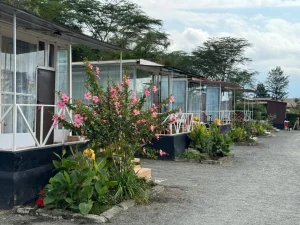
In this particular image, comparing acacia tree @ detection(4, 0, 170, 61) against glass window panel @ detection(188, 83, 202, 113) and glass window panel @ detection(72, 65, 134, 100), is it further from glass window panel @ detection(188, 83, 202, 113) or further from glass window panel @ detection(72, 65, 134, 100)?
glass window panel @ detection(72, 65, 134, 100)

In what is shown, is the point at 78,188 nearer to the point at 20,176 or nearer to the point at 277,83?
the point at 20,176

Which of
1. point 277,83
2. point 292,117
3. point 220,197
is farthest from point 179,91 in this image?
point 277,83

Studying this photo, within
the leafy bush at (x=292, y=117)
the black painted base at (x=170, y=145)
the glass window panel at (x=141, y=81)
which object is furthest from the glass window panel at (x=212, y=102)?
the leafy bush at (x=292, y=117)

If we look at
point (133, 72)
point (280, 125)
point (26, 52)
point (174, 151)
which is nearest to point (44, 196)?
point (26, 52)

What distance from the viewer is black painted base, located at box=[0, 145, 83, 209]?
700 cm

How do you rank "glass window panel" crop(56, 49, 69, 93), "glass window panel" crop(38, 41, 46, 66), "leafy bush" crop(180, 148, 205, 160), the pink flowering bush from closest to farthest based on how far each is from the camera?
the pink flowering bush → "glass window panel" crop(38, 41, 46, 66) → "glass window panel" crop(56, 49, 69, 93) → "leafy bush" crop(180, 148, 205, 160)

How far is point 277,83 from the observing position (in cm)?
7875

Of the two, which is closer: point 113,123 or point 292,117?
point 113,123

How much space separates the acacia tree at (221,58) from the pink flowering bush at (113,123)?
36087 mm

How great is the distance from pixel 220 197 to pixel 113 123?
2.62 metres

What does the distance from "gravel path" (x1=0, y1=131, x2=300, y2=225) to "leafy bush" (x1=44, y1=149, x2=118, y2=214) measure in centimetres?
38

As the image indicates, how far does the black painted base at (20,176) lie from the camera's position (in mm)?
6996

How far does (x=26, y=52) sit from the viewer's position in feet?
30.3

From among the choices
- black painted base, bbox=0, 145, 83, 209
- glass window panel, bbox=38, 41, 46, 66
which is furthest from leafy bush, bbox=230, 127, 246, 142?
black painted base, bbox=0, 145, 83, 209
